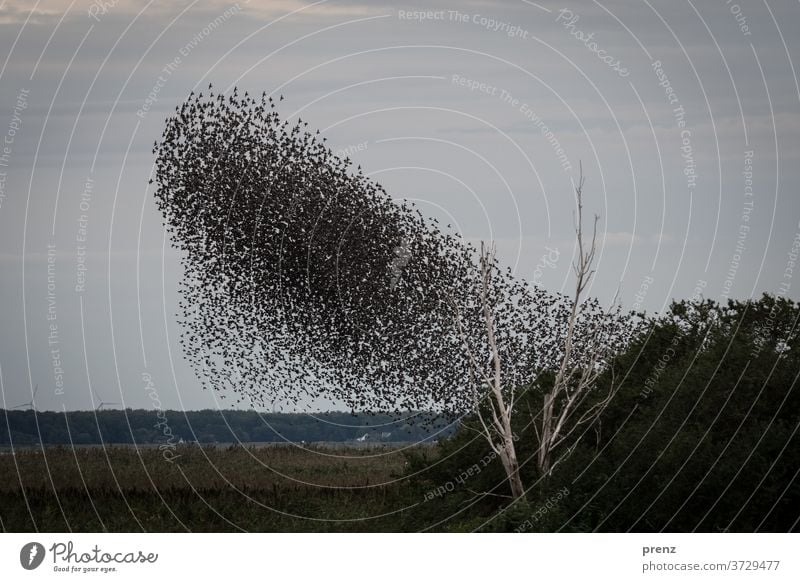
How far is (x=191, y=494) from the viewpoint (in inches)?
1305

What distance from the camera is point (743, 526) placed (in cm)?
2225

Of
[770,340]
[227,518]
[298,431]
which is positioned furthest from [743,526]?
[298,431]
